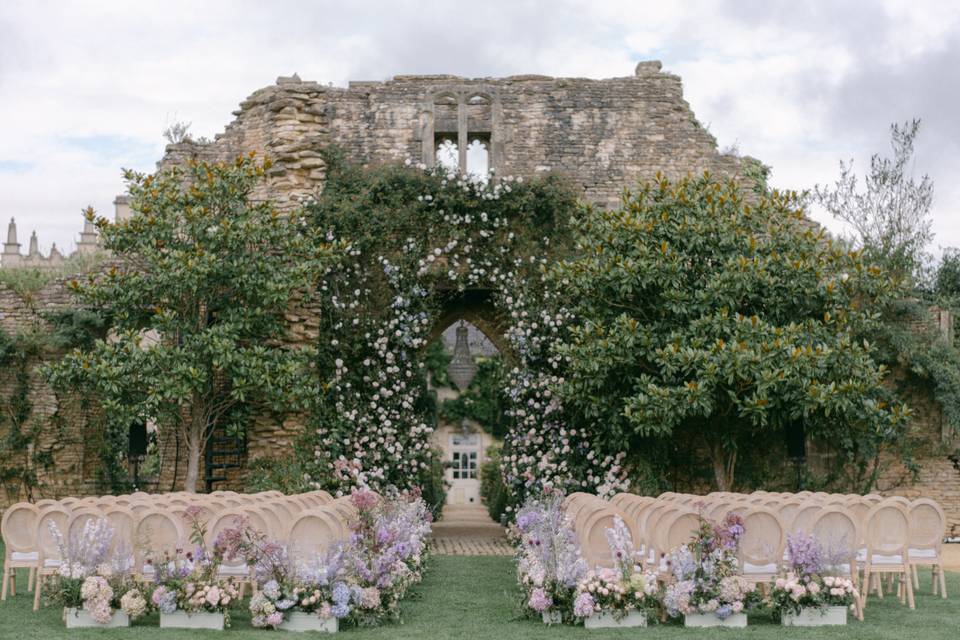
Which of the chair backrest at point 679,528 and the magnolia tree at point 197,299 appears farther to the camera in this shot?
the magnolia tree at point 197,299

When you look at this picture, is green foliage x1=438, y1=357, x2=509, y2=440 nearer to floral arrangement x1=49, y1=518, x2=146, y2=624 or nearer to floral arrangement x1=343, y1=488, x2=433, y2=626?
floral arrangement x1=343, y1=488, x2=433, y2=626

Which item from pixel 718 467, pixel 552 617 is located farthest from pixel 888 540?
pixel 718 467

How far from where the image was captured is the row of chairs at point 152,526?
27.9ft

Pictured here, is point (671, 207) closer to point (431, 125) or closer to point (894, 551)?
point (431, 125)

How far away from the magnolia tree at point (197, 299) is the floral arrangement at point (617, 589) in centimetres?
679

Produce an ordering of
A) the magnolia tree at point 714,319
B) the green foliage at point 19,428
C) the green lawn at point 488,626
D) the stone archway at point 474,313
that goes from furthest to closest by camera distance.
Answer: the stone archway at point 474,313, the green foliage at point 19,428, the magnolia tree at point 714,319, the green lawn at point 488,626

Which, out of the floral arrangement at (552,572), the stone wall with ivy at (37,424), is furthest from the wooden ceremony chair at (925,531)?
the stone wall with ivy at (37,424)

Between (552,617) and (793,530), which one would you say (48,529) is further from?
(793,530)

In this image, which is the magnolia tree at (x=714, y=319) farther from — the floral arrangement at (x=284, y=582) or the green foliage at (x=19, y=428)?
the green foliage at (x=19, y=428)

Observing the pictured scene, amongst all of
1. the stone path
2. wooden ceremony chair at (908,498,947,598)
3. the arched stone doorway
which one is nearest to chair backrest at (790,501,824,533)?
wooden ceremony chair at (908,498,947,598)

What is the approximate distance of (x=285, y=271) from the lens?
1462 cm

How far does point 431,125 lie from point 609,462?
228 inches

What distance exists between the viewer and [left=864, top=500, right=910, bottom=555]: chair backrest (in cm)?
945

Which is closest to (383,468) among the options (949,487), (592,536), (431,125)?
(431,125)
